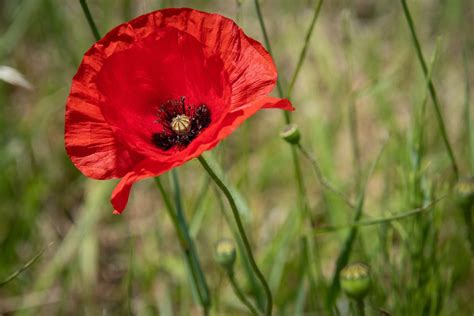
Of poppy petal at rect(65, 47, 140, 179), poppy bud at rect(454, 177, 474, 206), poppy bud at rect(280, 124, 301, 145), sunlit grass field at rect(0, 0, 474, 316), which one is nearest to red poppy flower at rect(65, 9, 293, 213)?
poppy petal at rect(65, 47, 140, 179)

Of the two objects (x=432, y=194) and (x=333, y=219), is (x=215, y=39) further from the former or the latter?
(x=333, y=219)

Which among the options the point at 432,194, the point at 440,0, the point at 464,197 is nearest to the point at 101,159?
the point at 464,197

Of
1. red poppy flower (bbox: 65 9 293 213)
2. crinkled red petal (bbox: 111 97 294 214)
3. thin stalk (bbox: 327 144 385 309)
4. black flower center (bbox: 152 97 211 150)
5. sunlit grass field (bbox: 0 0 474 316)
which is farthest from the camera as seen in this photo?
sunlit grass field (bbox: 0 0 474 316)

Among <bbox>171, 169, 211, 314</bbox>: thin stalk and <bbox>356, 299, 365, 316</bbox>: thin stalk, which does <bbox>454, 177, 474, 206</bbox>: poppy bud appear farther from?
<bbox>171, 169, 211, 314</bbox>: thin stalk

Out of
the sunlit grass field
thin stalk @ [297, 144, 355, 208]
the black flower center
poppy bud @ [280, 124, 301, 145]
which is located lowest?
the sunlit grass field

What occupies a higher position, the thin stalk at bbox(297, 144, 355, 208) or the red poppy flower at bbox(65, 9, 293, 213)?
the red poppy flower at bbox(65, 9, 293, 213)

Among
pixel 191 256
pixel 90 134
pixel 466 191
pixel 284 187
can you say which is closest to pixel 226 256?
pixel 191 256

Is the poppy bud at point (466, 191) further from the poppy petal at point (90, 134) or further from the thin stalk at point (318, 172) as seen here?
the poppy petal at point (90, 134)
